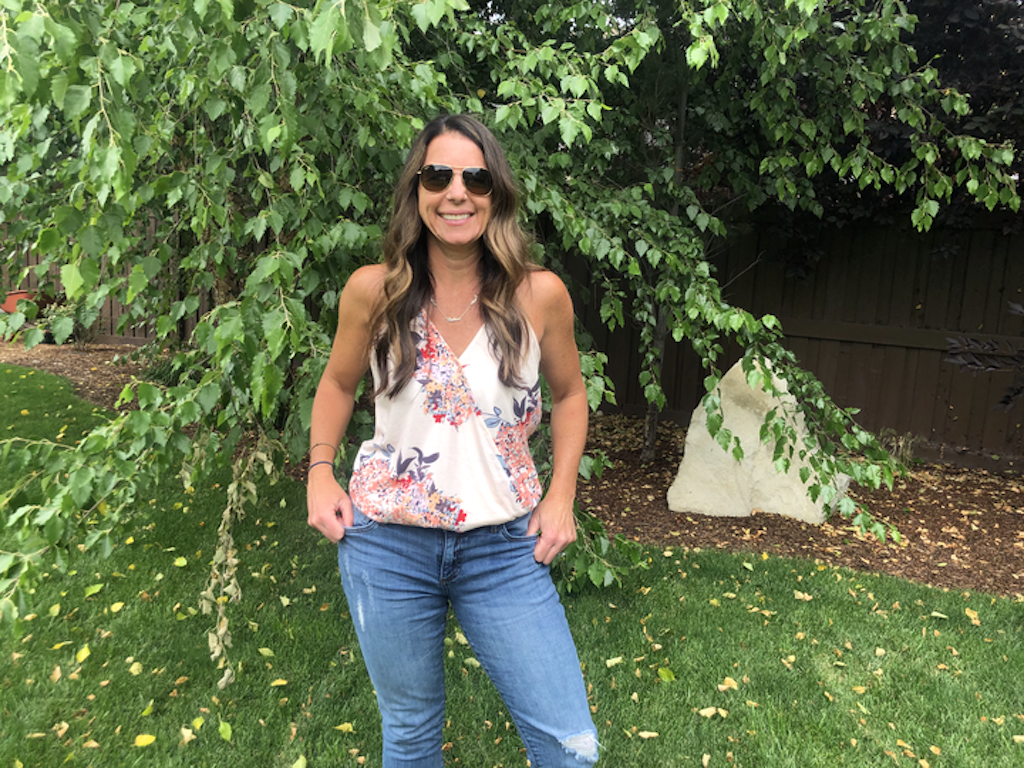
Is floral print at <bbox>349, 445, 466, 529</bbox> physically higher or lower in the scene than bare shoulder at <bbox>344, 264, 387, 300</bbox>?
lower

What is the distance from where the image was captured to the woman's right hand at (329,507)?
1.50m

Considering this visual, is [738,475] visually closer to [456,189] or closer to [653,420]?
[653,420]

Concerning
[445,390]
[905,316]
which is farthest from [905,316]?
[445,390]

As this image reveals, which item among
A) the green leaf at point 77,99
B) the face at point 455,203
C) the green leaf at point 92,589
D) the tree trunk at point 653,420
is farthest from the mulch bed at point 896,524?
the green leaf at point 77,99

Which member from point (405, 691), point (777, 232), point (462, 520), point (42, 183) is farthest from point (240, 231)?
point (777, 232)

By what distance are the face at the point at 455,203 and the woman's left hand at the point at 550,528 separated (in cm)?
58

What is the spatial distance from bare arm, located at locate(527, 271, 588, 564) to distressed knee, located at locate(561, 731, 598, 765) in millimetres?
341

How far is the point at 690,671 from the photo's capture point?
9.23 ft

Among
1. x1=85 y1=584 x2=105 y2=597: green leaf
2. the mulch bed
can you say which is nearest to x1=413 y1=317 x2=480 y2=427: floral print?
x1=85 y1=584 x2=105 y2=597: green leaf

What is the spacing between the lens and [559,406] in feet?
5.41

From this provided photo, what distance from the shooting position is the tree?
134 cm

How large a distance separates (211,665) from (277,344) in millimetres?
1865

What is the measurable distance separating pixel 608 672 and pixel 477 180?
6.85 feet

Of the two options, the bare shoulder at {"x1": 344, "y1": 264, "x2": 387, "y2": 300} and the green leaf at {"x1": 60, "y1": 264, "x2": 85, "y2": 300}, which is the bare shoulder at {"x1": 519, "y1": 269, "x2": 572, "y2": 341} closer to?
the bare shoulder at {"x1": 344, "y1": 264, "x2": 387, "y2": 300}
